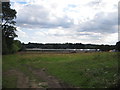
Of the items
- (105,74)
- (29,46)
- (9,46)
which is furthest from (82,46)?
(105,74)

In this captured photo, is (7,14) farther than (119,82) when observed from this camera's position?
Yes

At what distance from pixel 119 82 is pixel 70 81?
3954 mm

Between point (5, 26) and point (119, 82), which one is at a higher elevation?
point (5, 26)

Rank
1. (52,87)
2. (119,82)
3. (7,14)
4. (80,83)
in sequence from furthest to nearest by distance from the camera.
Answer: (7,14) < (80,83) < (52,87) < (119,82)

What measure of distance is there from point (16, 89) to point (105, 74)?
18.8ft

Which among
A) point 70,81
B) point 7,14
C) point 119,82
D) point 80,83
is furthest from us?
point 7,14

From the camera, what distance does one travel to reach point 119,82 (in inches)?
447

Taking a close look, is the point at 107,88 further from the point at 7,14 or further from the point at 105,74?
the point at 7,14

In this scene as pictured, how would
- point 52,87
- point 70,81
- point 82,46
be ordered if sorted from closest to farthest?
point 52,87 → point 70,81 → point 82,46

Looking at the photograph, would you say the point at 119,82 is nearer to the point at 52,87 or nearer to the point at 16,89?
the point at 52,87

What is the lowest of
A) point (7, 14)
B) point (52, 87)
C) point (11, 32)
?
point (52, 87)

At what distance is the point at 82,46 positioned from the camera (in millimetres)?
82938

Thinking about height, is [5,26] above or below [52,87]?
above

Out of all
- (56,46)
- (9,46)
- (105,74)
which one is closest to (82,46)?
(56,46)
